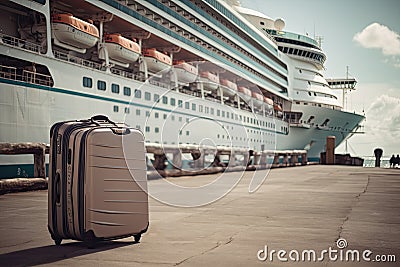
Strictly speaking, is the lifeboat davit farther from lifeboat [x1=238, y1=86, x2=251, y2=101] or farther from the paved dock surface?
the paved dock surface

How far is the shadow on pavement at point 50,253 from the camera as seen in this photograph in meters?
4.07

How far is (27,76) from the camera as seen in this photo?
19250 mm

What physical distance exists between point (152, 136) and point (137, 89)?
2.76 m

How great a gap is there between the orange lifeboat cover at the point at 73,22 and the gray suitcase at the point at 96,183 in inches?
744

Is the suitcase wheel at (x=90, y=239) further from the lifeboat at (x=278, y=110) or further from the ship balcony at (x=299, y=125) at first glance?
the ship balcony at (x=299, y=125)

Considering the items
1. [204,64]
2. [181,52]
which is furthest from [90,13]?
[204,64]

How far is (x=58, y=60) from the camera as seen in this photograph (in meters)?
21.4

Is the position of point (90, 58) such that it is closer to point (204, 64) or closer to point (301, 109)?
point (204, 64)

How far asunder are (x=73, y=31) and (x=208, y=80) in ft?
54.9

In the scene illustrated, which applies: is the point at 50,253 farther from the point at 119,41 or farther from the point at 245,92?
the point at 245,92

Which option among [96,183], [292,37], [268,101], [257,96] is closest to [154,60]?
[257,96]

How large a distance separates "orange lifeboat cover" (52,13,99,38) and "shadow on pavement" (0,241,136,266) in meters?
19.4

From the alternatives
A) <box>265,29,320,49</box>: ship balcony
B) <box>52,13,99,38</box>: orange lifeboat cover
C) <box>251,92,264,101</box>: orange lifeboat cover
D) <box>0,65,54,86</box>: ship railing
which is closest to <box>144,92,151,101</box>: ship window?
<box>52,13,99,38</box>: orange lifeboat cover

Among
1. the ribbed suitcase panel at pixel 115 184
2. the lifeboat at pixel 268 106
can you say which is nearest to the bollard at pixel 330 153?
the lifeboat at pixel 268 106
